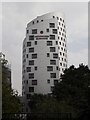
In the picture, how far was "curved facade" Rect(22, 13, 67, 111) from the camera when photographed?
64312 millimetres

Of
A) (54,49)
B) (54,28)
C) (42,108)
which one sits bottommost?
(42,108)

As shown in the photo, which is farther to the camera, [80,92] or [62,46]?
[62,46]

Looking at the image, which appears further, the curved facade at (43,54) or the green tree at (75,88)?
the curved facade at (43,54)

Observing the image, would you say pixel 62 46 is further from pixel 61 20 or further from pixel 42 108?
pixel 42 108

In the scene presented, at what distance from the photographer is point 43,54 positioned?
65.1 m

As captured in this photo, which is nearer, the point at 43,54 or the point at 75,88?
the point at 75,88

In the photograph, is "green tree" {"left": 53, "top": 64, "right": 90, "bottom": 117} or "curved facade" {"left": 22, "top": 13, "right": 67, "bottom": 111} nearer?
"green tree" {"left": 53, "top": 64, "right": 90, "bottom": 117}

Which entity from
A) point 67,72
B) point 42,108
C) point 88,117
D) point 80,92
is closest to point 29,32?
point 67,72

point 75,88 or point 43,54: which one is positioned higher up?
point 43,54

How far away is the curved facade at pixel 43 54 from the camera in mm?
64312

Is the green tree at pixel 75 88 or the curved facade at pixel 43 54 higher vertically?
the curved facade at pixel 43 54

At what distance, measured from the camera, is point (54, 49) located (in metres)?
66.1

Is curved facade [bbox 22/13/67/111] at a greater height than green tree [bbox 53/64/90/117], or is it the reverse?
curved facade [bbox 22/13/67/111]

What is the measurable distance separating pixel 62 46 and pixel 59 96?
1281 inches
